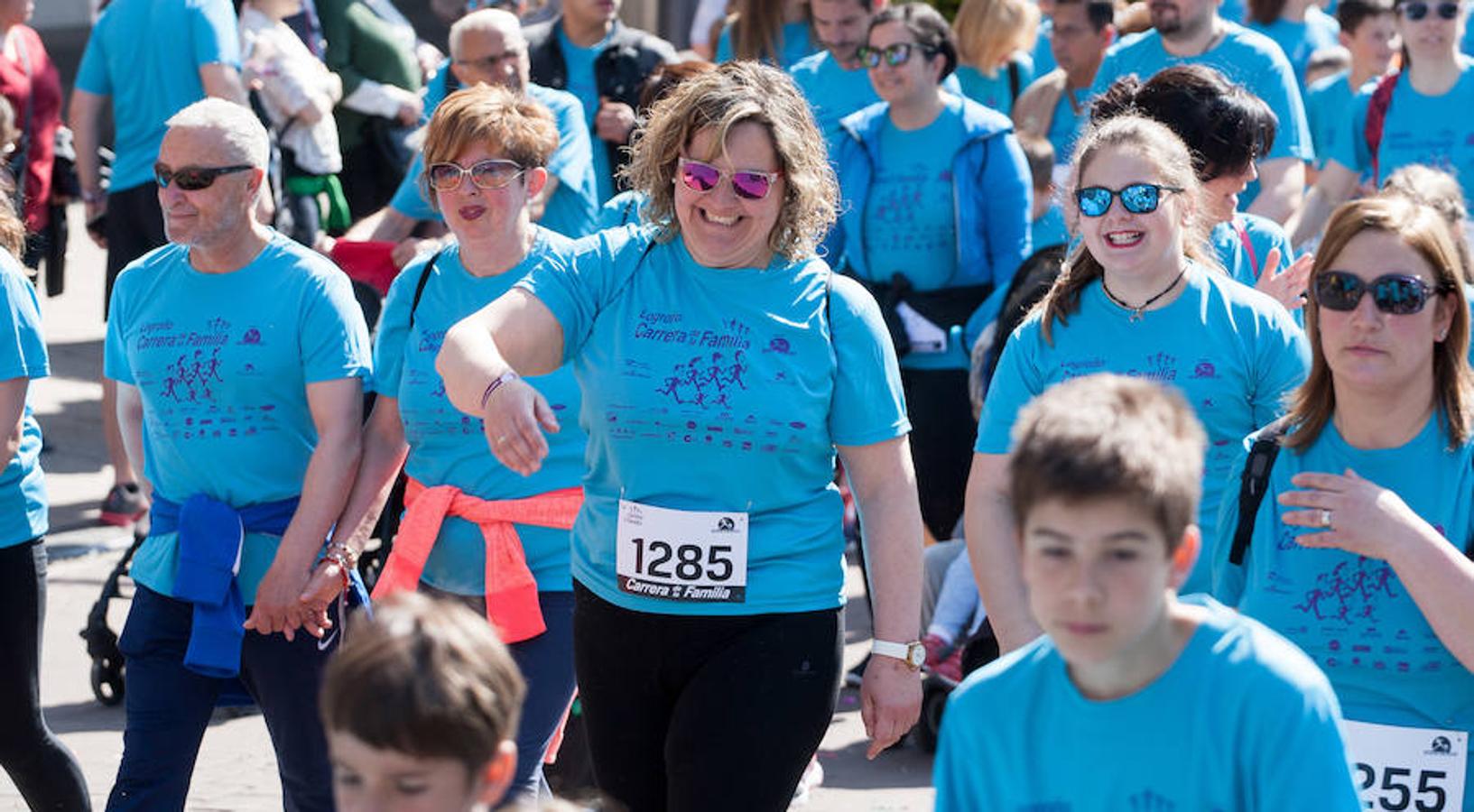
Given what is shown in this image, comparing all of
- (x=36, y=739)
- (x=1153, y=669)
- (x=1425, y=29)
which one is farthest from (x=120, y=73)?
(x=1153, y=669)

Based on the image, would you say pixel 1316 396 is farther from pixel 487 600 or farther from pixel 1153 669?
pixel 487 600

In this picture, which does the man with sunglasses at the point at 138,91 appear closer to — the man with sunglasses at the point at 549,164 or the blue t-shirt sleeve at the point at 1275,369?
the man with sunglasses at the point at 549,164

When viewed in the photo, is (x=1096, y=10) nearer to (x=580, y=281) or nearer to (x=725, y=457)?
(x=580, y=281)

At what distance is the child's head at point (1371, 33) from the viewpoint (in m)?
9.64

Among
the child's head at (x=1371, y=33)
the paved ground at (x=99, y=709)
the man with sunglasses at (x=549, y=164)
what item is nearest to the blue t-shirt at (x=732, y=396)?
the paved ground at (x=99, y=709)

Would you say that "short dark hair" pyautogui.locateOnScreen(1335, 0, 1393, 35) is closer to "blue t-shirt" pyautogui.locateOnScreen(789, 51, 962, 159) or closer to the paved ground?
"blue t-shirt" pyautogui.locateOnScreen(789, 51, 962, 159)

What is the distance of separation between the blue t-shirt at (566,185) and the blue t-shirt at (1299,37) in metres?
3.91

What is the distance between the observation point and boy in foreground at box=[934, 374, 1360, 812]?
2.57 meters

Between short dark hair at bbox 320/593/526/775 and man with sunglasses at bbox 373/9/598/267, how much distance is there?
13.7 feet

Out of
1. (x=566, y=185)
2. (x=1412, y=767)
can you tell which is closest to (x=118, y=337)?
(x=566, y=185)

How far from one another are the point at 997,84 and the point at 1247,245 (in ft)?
13.9

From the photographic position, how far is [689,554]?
397cm

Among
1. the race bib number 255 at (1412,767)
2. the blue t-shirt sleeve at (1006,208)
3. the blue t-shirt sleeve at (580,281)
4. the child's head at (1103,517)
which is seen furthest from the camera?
the blue t-shirt sleeve at (1006,208)

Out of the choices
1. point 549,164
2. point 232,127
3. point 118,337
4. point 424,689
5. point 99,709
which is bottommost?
point 99,709
